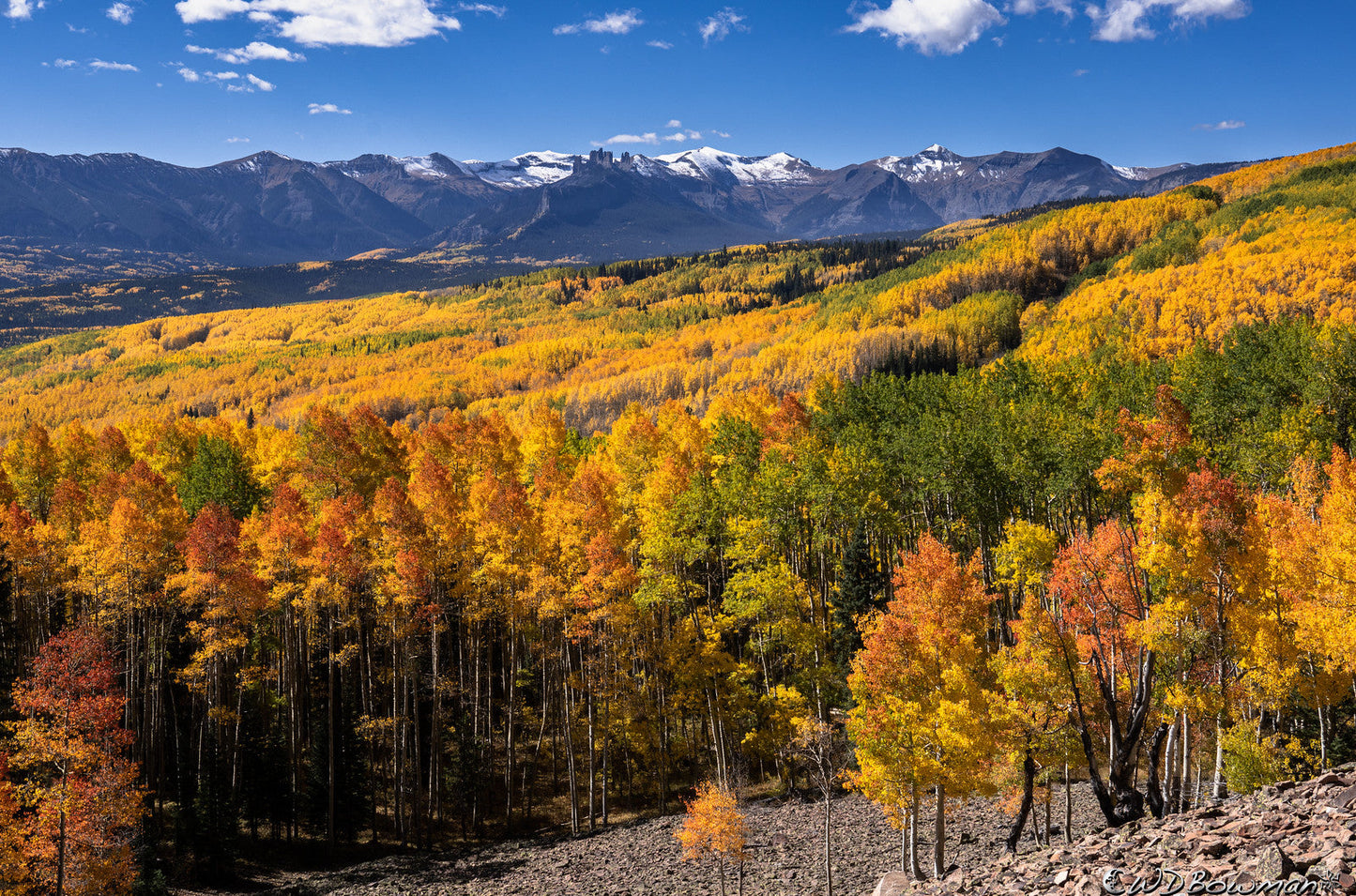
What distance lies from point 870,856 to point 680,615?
739 inches

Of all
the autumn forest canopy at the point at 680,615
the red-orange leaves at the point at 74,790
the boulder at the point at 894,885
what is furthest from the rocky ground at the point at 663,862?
the red-orange leaves at the point at 74,790

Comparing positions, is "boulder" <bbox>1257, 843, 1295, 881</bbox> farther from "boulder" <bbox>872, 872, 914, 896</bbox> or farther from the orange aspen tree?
the orange aspen tree

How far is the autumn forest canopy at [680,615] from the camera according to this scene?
26.8 metres

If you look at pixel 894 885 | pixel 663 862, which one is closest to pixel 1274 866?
pixel 894 885

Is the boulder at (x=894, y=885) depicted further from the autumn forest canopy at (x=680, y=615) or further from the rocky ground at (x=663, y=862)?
the rocky ground at (x=663, y=862)

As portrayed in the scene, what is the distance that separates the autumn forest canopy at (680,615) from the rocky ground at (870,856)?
2.64m

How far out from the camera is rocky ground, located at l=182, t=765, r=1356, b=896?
1475 centimetres

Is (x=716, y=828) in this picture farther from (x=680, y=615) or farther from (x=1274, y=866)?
(x=1274, y=866)

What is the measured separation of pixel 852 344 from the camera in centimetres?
15888

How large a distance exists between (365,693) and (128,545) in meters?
16.1

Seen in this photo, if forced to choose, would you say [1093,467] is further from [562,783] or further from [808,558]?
[562,783]

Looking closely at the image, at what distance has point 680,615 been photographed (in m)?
49.6

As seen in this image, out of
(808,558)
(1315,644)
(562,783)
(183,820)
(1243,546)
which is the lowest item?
(562,783)

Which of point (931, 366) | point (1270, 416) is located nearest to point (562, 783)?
point (1270, 416)
